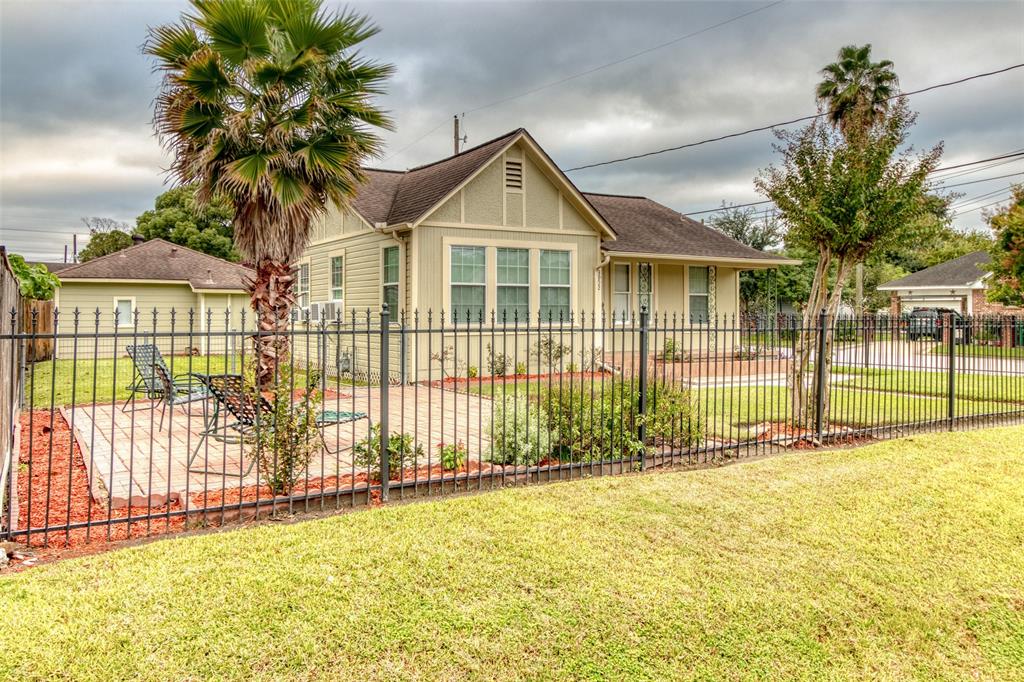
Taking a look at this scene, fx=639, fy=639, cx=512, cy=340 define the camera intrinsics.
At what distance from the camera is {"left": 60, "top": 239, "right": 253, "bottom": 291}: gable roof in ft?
78.8

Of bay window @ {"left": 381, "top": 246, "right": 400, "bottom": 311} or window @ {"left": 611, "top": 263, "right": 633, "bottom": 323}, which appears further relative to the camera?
window @ {"left": 611, "top": 263, "right": 633, "bottom": 323}

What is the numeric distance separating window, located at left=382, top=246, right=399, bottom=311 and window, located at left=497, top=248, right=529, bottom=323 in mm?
2426

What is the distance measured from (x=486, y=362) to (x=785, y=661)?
11451mm

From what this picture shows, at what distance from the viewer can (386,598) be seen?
380 cm

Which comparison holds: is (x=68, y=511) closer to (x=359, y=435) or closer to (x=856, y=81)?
(x=359, y=435)

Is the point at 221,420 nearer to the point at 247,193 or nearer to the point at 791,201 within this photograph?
the point at 247,193

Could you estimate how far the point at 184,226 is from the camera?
38.5 metres

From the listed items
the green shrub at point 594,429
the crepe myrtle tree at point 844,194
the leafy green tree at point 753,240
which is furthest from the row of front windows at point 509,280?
the leafy green tree at point 753,240

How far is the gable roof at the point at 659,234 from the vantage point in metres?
18.2

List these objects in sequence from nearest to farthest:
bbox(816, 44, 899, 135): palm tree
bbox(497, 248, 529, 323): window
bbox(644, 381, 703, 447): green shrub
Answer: bbox(644, 381, 703, 447): green shrub, bbox(497, 248, 529, 323): window, bbox(816, 44, 899, 135): palm tree

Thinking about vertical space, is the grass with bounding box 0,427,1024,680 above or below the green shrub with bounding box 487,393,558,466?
below

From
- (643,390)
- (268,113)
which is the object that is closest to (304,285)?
(268,113)

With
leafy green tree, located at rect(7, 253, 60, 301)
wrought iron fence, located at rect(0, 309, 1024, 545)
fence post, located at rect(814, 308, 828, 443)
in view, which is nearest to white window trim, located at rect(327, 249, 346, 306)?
wrought iron fence, located at rect(0, 309, 1024, 545)

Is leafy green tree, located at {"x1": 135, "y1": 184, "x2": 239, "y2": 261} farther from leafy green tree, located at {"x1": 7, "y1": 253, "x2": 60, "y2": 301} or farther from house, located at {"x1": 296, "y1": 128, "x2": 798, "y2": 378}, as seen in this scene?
house, located at {"x1": 296, "y1": 128, "x2": 798, "y2": 378}
